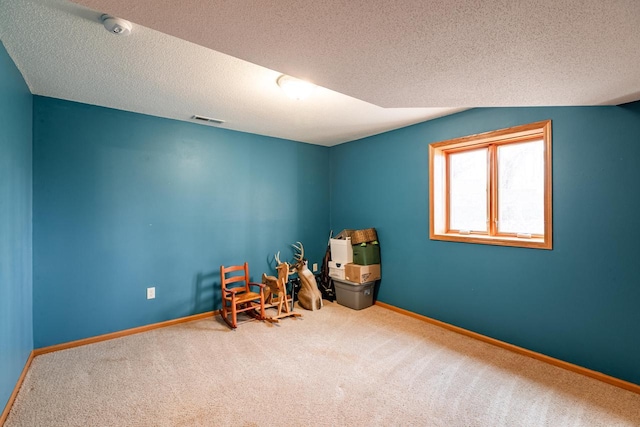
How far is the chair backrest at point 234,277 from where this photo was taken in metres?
3.57

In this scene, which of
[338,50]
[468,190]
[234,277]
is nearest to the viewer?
[338,50]

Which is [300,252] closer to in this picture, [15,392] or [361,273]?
[361,273]

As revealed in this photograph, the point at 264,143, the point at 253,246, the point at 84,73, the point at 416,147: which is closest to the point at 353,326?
the point at 253,246

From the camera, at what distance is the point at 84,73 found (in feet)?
7.44

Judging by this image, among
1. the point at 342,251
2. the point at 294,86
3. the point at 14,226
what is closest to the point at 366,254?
the point at 342,251

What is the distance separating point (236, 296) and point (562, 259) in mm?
3392

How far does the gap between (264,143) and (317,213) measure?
4.60ft

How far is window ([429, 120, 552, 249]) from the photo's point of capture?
107 inches

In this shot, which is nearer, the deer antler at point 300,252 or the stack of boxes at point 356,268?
the stack of boxes at point 356,268

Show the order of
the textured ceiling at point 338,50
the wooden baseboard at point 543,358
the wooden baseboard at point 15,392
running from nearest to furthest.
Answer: the textured ceiling at point 338,50 < the wooden baseboard at point 15,392 < the wooden baseboard at point 543,358

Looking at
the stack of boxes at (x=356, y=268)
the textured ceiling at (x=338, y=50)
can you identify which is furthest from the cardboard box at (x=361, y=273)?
the textured ceiling at (x=338, y=50)

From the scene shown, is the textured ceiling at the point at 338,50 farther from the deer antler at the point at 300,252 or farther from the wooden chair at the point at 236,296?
the deer antler at the point at 300,252

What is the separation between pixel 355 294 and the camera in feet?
12.8

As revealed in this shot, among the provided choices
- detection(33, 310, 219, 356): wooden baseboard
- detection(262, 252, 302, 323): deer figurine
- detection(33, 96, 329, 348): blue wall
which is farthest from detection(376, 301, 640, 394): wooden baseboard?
detection(33, 310, 219, 356): wooden baseboard
